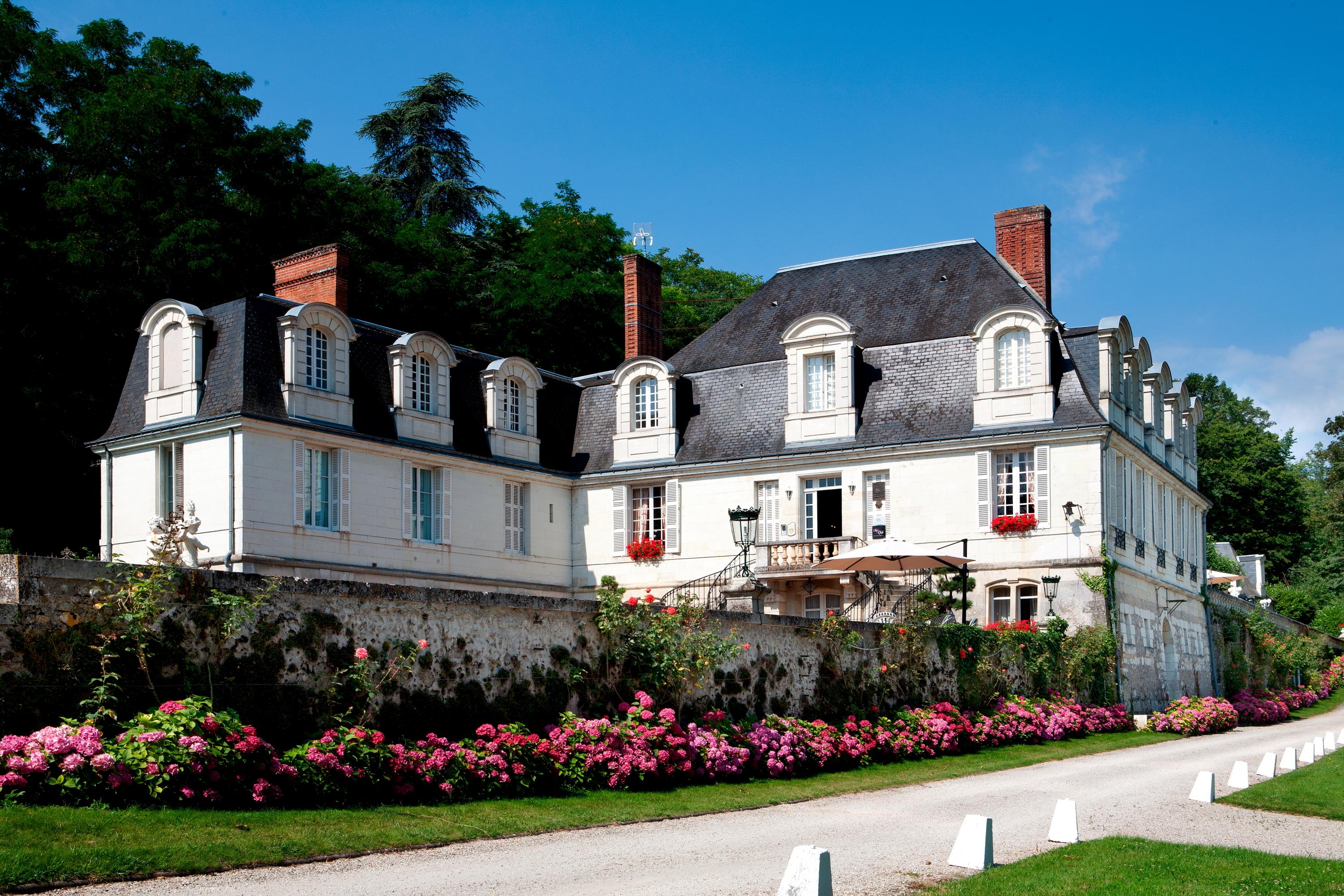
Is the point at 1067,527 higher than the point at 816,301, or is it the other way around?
the point at 816,301

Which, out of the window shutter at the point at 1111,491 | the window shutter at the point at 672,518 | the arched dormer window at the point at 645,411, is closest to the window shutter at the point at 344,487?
the arched dormer window at the point at 645,411

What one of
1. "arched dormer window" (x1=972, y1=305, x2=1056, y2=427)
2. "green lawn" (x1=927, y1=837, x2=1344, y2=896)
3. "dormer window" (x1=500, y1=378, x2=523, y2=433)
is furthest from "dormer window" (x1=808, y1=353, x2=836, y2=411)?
"green lawn" (x1=927, y1=837, x2=1344, y2=896)

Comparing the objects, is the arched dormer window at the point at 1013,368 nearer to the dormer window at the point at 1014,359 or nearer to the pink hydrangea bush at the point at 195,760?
the dormer window at the point at 1014,359

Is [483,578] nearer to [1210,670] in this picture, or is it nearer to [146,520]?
[146,520]

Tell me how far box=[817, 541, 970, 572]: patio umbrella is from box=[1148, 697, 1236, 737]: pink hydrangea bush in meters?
4.65

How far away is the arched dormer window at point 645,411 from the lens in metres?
27.9

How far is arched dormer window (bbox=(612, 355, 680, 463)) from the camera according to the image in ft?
91.5

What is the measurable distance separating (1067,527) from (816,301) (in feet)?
27.2

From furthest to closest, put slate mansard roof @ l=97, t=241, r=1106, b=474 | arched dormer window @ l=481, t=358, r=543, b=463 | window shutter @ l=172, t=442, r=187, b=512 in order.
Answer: arched dormer window @ l=481, t=358, r=543, b=463 → slate mansard roof @ l=97, t=241, r=1106, b=474 → window shutter @ l=172, t=442, r=187, b=512

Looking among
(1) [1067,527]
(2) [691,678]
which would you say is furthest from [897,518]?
(2) [691,678]

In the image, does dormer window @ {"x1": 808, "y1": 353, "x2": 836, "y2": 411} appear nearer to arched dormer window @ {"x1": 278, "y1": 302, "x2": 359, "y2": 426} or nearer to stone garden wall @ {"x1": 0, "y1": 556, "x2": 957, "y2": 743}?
arched dormer window @ {"x1": 278, "y1": 302, "x2": 359, "y2": 426}

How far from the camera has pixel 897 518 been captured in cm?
2559

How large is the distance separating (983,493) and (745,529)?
470 centimetres

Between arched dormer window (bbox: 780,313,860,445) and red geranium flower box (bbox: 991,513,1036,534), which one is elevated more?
arched dormer window (bbox: 780,313,860,445)
